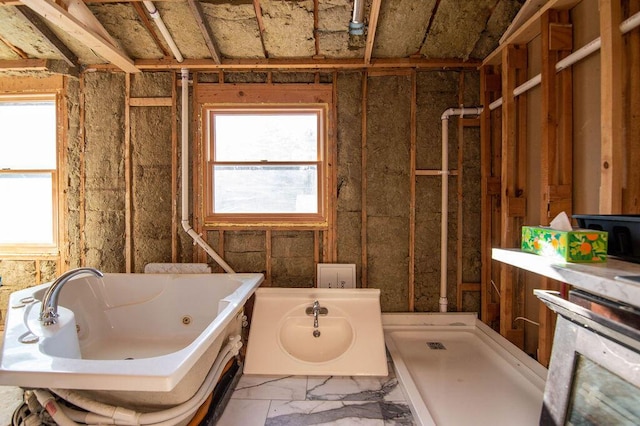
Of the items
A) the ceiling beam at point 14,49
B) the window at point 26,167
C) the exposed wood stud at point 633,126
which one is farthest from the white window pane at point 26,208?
the exposed wood stud at point 633,126

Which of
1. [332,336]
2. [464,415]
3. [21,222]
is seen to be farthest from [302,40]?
[21,222]

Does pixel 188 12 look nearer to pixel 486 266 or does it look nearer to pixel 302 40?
pixel 302 40

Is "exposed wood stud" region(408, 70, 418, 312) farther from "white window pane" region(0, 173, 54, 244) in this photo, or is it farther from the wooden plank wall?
"white window pane" region(0, 173, 54, 244)

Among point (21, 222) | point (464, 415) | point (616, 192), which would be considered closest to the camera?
point (616, 192)

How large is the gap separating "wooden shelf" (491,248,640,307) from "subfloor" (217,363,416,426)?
107 centimetres

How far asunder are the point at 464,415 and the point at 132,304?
242 centimetres

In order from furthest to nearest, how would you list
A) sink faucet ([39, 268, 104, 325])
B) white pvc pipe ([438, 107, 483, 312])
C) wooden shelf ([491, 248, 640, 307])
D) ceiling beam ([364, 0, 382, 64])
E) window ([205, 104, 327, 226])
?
window ([205, 104, 327, 226])
white pvc pipe ([438, 107, 483, 312])
ceiling beam ([364, 0, 382, 64])
sink faucet ([39, 268, 104, 325])
wooden shelf ([491, 248, 640, 307])

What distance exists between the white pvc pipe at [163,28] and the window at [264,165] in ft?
1.54

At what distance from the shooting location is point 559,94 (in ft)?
5.63

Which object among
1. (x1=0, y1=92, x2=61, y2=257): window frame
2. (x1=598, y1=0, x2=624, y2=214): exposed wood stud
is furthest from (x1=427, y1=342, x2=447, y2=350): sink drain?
(x1=0, y1=92, x2=61, y2=257): window frame

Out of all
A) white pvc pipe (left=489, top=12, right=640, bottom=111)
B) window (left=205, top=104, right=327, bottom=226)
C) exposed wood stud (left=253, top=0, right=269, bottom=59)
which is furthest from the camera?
window (left=205, top=104, right=327, bottom=226)

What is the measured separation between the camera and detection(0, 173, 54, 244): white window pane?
8.35ft

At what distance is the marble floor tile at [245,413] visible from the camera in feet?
4.93

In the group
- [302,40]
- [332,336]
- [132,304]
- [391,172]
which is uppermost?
[302,40]
